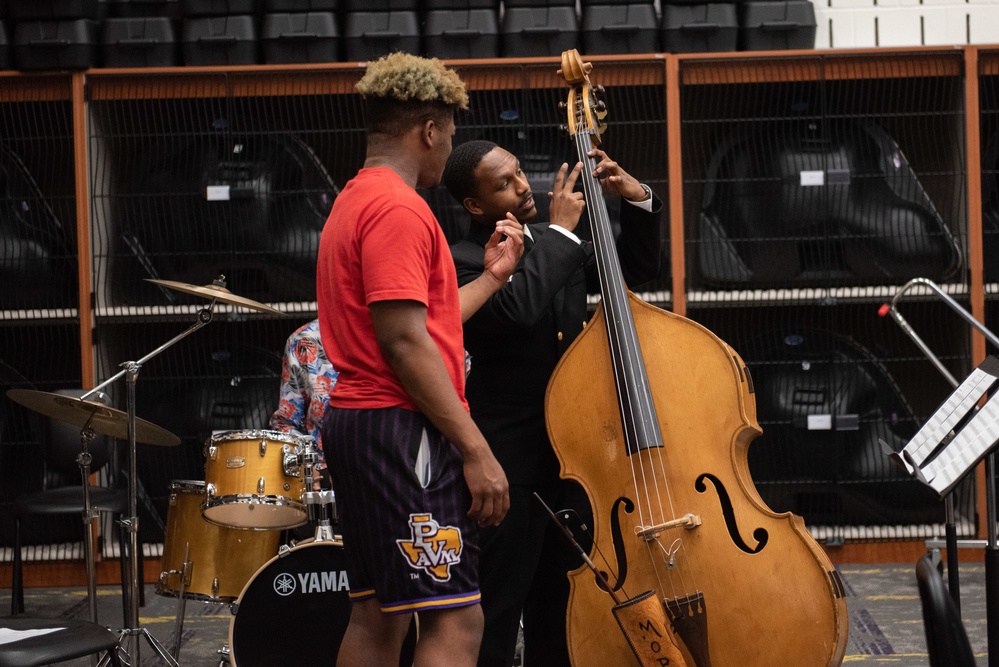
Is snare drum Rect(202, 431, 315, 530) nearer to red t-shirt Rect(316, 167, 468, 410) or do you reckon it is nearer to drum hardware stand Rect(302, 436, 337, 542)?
drum hardware stand Rect(302, 436, 337, 542)

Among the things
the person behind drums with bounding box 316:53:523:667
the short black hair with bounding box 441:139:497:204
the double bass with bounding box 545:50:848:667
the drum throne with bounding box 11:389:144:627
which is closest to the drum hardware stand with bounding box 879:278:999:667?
the double bass with bounding box 545:50:848:667

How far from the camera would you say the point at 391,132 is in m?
2.14

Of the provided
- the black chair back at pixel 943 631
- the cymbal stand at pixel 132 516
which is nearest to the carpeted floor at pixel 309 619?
the cymbal stand at pixel 132 516

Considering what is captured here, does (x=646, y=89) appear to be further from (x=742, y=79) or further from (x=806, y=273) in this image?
(x=806, y=273)

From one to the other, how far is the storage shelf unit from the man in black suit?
82.2 inches

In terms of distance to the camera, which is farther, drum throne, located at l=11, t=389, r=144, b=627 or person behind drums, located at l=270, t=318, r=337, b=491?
drum throne, located at l=11, t=389, r=144, b=627

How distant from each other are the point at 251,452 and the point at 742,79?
2.56m

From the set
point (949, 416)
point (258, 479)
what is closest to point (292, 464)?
point (258, 479)

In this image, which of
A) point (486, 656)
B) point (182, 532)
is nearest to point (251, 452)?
point (182, 532)

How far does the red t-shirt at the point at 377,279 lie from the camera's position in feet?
6.46

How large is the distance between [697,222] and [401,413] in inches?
124

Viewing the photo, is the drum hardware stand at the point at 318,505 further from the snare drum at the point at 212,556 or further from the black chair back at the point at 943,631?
the black chair back at the point at 943,631

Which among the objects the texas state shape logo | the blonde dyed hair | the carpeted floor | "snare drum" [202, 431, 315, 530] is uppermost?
the blonde dyed hair

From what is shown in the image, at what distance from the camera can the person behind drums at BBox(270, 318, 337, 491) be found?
3.87 meters
